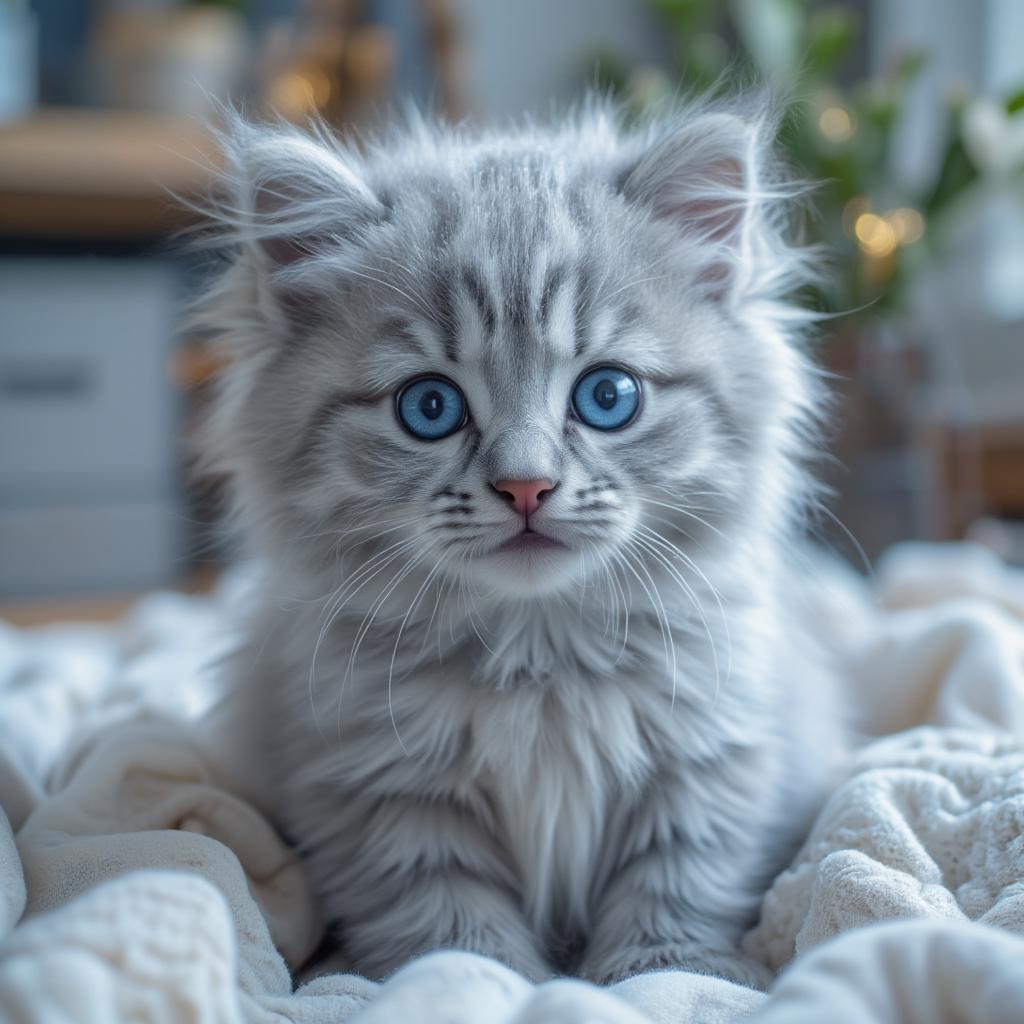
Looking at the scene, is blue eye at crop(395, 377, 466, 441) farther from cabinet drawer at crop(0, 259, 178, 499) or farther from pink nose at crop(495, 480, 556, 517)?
cabinet drawer at crop(0, 259, 178, 499)

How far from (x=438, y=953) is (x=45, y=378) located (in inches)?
122

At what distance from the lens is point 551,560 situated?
1011mm

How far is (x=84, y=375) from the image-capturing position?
3.49 meters

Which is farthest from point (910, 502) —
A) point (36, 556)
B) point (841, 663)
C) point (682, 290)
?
point (36, 556)

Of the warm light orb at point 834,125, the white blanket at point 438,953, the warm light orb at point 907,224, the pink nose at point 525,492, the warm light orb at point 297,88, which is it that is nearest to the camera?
the white blanket at point 438,953

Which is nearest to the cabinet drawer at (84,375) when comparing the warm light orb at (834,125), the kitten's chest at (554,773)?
the warm light orb at (834,125)

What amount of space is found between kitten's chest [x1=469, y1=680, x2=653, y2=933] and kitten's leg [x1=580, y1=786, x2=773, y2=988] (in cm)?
4

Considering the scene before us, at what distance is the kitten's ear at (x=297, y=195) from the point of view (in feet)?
3.76

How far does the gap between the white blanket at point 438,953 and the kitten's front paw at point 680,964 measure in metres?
0.04

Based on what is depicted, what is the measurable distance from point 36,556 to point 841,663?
270 cm

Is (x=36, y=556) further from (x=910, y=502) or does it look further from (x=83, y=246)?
(x=910, y=502)

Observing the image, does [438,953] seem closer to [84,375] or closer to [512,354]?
[512,354]

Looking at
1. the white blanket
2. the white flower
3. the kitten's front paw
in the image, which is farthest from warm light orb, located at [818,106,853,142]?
the kitten's front paw

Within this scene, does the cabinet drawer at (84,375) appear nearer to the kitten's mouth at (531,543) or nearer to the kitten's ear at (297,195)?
the kitten's ear at (297,195)
